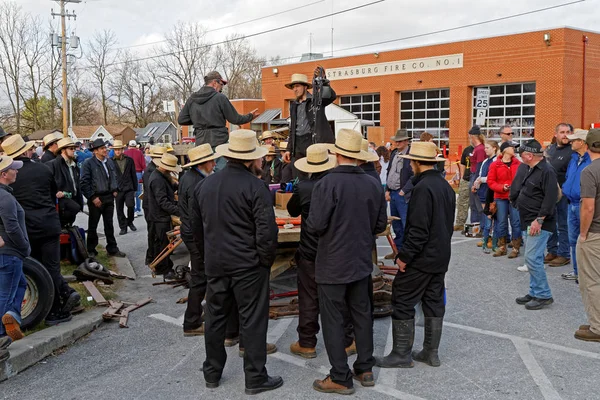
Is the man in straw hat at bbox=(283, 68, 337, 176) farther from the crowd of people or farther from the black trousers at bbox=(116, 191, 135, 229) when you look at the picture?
the black trousers at bbox=(116, 191, 135, 229)

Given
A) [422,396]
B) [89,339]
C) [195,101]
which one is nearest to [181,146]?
[195,101]

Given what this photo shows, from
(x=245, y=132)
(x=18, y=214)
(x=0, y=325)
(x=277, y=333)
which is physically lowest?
(x=277, y=333)

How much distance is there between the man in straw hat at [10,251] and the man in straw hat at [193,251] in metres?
1.61

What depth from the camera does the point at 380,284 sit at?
6.85m

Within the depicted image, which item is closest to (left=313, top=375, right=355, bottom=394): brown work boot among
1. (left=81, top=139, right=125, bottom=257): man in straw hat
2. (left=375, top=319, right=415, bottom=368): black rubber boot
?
(left=375, top=319, right=415, bottom=368): black rubber boot

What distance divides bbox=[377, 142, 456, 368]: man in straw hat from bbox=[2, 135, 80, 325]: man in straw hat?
371 cm

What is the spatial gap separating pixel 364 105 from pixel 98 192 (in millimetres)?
25205

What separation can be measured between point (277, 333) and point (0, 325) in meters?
2.79

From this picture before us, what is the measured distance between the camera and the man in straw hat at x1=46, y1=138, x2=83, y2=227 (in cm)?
846

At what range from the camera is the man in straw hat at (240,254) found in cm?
450

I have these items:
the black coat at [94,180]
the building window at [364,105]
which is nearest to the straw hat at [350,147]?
the black coat at [94,180]

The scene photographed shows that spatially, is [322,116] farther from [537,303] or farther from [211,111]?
[537,303]

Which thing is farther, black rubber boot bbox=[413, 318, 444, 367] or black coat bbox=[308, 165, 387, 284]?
black rubber boot bbox=[413, 318, 444, 367]

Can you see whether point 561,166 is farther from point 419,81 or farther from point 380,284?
point 419,81
